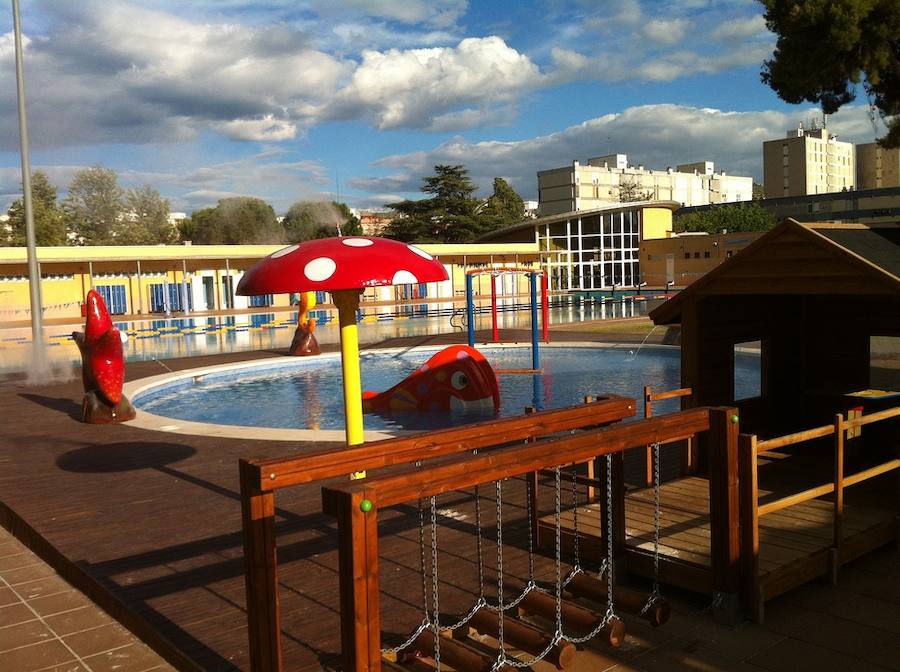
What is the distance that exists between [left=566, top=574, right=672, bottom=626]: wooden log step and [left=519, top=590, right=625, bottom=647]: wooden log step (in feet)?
0.68

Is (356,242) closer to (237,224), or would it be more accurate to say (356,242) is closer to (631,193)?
(237,224)

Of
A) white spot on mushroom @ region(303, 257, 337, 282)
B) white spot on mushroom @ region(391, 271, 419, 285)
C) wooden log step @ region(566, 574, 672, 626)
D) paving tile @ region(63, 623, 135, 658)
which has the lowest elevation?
paving tile @ region(63, 623, 135, 658)

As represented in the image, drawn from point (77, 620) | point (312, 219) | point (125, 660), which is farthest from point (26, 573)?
point (312, 219)

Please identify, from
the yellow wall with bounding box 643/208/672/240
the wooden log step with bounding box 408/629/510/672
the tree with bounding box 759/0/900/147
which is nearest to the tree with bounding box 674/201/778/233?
the yellow wall with bounding box 643/208/672/240

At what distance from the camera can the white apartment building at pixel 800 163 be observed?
432ft

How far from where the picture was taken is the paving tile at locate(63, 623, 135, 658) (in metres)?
5.18

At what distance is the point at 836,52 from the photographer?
72.8 feet

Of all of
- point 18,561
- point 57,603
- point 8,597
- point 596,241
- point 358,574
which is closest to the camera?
point 358,574

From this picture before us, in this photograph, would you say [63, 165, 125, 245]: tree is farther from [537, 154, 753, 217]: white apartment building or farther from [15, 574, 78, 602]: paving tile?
[15, 574, 78, 602]: paving tile

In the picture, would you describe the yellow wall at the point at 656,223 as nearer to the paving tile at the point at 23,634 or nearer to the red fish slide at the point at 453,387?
the red fish slide at the point at 453,387

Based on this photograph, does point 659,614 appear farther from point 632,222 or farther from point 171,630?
point 632,222

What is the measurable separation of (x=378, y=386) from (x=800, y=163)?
131 meters

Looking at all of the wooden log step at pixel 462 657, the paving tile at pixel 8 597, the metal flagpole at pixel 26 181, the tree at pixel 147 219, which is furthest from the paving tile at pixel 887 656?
the tree at pixel 147 219

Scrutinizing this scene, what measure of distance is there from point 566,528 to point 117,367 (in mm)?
9122
